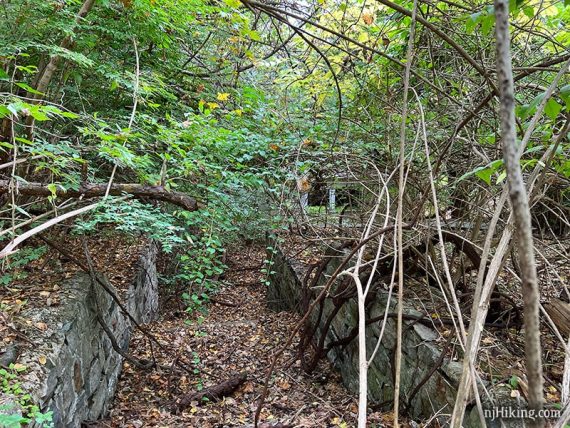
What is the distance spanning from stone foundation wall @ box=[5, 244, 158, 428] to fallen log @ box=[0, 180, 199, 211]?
0.92 m

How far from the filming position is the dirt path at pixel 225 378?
130 inches

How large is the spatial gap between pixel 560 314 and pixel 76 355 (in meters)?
3.57

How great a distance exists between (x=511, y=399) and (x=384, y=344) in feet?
4.66

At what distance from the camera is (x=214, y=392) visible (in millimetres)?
3699

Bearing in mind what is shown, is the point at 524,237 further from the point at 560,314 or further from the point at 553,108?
the point at 560,314

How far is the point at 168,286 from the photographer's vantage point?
249 inches

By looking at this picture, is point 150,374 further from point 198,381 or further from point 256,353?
point 256,353

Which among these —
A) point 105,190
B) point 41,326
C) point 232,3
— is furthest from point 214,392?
point 232,3

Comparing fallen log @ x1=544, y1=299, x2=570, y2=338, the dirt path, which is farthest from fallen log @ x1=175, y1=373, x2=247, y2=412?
fallen log @ x1=544, y1=299, x2=570, y2=338

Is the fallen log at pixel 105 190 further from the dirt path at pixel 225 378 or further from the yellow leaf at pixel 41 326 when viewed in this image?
the dirt path at pixel 225 378

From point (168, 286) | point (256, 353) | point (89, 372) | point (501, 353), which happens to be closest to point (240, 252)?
point (168, 286)

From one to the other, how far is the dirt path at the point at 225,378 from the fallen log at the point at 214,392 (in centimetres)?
6

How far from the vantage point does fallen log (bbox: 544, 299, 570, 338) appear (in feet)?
7.97

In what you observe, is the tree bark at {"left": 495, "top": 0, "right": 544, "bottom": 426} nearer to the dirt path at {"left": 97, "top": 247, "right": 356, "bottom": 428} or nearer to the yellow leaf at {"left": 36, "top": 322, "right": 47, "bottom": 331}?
the dirt path at {"left": 97, "top": 247, "right": 356, "bottom": 428}
